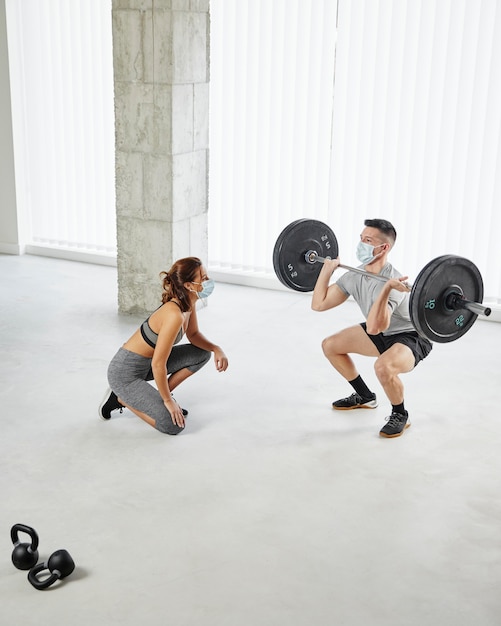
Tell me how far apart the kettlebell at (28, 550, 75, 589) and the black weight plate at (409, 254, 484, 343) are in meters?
1.85

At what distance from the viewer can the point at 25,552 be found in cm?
333

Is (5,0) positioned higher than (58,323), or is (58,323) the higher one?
(5,0)

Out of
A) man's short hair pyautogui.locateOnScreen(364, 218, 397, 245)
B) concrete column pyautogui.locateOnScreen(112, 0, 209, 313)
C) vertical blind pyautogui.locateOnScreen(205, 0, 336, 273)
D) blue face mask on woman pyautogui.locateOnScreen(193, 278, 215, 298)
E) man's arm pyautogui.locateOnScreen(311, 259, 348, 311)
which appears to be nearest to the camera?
blue face mask on woman pyautogui.locateOnScreen(193, 278, 215, 298)

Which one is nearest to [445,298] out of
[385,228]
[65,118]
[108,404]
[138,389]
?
[385,228]

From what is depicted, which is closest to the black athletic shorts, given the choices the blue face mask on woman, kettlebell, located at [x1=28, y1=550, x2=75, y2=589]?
the blue face mask on woman

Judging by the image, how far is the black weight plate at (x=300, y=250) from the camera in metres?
4.93

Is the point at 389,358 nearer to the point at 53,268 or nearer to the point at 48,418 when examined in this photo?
the point at 48,418

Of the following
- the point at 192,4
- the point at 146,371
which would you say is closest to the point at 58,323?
the point at 146,371

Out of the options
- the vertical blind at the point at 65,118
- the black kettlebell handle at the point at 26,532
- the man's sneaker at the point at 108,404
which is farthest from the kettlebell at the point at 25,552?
the vertical blind at the point at 65,118

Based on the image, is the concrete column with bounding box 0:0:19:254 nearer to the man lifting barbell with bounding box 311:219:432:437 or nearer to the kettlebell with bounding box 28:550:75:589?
the man lifting barbell with bounding box 311:219:432:437

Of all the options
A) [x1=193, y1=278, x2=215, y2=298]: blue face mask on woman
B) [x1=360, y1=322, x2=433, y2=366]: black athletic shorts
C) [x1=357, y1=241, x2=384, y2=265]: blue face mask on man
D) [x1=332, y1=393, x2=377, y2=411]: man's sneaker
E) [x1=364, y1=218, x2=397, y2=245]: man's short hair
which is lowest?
[x1=332, y1=393, x2=377, y2=411]: man's sneaker

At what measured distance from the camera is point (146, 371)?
15.3 ft

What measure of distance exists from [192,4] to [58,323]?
8.36ft

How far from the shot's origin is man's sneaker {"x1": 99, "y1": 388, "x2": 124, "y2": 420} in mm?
4766
